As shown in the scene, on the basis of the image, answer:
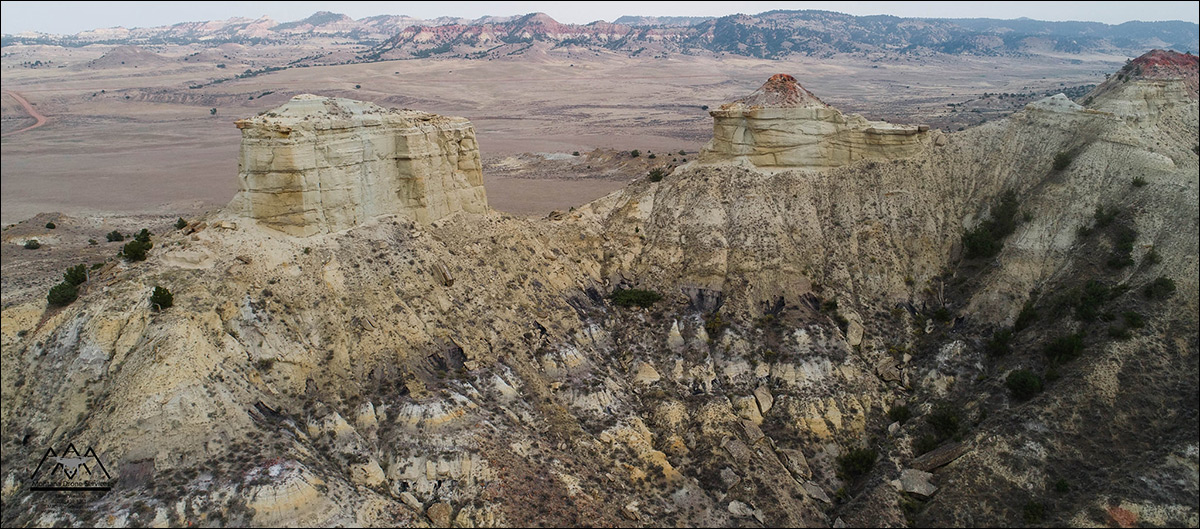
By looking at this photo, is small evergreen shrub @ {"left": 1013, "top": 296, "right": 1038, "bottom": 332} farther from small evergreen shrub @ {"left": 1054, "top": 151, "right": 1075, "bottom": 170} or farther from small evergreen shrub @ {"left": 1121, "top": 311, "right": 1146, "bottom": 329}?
small evergreen shrub @ {"left": 1054, "top": 151, "right": 1075, "bottom": 170}

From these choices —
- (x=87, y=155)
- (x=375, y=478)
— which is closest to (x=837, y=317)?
(x=375, y=478)

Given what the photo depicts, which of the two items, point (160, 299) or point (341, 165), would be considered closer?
point (160, 299)

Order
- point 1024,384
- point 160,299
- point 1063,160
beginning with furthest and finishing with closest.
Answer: point 1063,160
point 1024,384
point 160,299

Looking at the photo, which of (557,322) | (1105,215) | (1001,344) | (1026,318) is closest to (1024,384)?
(1001,344)

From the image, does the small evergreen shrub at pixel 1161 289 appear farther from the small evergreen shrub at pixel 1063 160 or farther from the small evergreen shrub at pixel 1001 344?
the small evergreen shrub at pixel 1063 160

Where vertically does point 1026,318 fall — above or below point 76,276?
below

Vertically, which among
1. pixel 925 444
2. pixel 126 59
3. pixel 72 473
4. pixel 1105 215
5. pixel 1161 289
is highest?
pixel 126 59

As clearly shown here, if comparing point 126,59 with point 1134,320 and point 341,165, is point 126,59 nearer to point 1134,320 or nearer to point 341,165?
point 341,165
